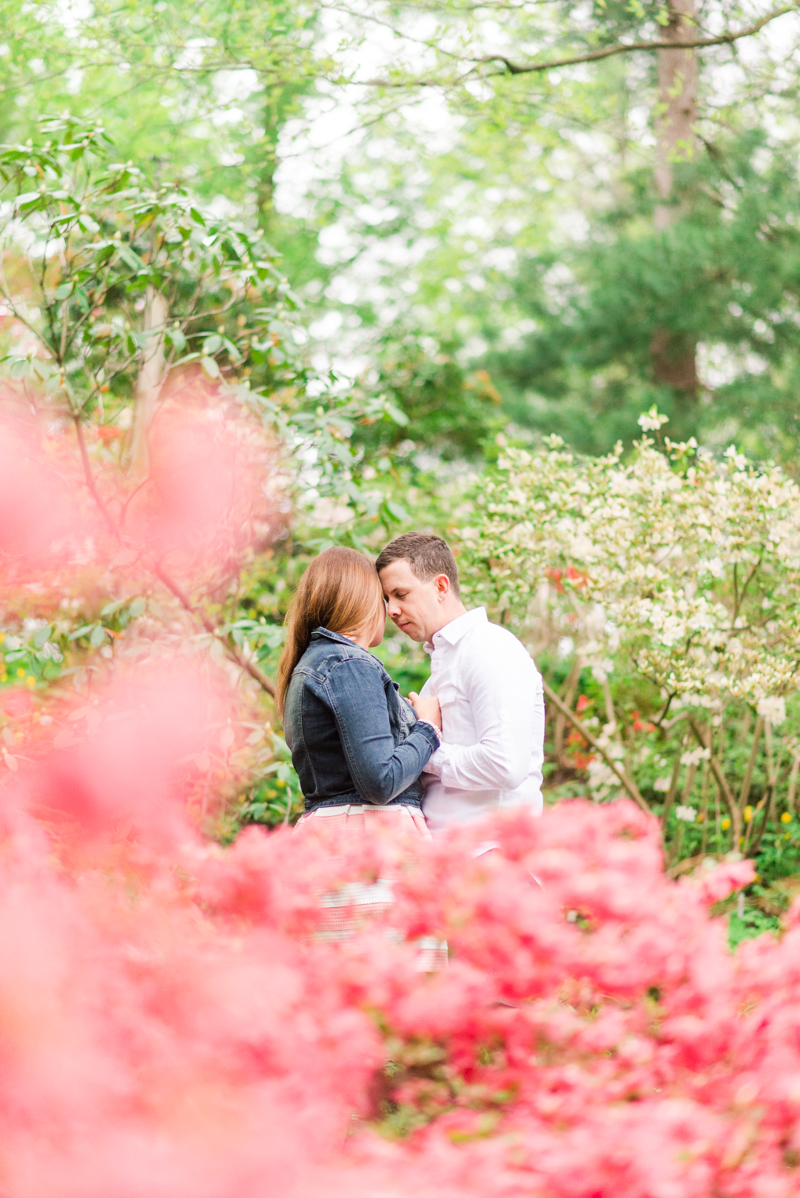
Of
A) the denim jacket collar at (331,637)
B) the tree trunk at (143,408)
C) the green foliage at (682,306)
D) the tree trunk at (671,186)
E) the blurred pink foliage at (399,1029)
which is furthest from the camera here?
the green foliage at (682,306)

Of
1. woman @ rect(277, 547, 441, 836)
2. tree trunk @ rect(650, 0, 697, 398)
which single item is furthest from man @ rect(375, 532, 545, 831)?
tree trunk @ rect(650, 0, 697, 398)

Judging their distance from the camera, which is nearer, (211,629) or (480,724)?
(480,724)

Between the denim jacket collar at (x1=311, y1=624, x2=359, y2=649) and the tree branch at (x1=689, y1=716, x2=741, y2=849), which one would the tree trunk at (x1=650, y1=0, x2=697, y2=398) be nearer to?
the tree branch at (x1=689, y1=716, x2=741, y2=849)

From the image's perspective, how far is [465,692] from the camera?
2.68m

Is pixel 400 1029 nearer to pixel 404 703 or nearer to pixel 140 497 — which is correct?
pixel 404 703

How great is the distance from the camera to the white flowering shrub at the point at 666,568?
13.7 feet

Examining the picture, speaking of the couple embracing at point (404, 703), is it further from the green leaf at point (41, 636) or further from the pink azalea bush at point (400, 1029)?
the green leaf at point (41, 636)

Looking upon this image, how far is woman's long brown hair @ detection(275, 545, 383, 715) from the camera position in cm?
246

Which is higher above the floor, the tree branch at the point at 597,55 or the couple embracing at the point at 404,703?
the tree branch at the point at 597,55

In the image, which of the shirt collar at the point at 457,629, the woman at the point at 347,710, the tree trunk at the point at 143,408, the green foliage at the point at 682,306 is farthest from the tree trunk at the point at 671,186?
the woman at the point at 347,710

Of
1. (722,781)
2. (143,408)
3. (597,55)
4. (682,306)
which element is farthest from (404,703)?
(682,306)

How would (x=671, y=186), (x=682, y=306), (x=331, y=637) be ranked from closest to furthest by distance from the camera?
(x=331, y=637)
(x=682, y=306)
(x=671, y=186)

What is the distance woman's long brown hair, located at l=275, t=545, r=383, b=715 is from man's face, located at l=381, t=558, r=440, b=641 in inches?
7.6

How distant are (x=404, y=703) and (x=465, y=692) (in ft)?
0.66
